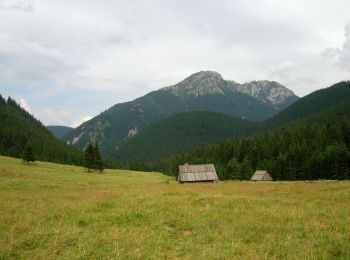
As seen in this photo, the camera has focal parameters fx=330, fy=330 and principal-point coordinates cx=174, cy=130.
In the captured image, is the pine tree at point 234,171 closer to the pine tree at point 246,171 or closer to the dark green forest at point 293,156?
the dark green forest at point 293,156

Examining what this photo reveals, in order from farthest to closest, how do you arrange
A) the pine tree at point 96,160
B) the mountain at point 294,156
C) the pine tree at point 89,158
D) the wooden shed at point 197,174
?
the pine tree at point 96,160, the pine tree at point 89,158, the mountain at point 294,156, the wooden shed at point 197,174

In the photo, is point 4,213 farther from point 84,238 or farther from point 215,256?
point 215,256

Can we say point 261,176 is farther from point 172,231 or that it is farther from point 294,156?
point 172,231

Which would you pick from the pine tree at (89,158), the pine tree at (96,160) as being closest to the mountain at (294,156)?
the pine tree at (96,160)

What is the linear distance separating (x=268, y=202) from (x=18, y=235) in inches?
588

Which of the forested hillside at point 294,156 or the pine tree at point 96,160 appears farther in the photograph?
the pine tree at point 96,160

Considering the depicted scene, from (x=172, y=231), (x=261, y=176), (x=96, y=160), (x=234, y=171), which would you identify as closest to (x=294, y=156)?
(x=261, y=176)

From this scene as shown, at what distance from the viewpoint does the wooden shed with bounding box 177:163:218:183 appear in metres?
79.2

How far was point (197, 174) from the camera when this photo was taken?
8069 centimetres

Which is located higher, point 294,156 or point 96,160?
point 294,156

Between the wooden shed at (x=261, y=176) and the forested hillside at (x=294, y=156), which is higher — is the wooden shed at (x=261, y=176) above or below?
below

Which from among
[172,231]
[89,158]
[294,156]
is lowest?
[172,231]

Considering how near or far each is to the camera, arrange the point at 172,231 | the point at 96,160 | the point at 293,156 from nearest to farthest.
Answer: the point at 172,231 → the point at 96,160 → the point at 293,156

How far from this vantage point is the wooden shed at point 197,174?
260 ft
